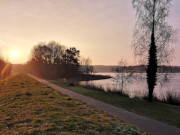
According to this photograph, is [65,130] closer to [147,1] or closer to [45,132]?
[45,132]

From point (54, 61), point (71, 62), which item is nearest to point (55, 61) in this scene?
point (54, 61)

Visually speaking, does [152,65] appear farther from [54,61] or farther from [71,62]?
[54,61]

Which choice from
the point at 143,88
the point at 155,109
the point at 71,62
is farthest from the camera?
the point at 71,62

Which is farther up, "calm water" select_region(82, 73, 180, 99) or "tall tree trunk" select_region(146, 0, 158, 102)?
"tall tree trunk" select_region(146, 0, 158, 102)

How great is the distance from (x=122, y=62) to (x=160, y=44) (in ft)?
26.3

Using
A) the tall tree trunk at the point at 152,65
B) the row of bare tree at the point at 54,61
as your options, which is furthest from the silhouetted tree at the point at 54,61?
the tall tree trunk at the point at 152,65

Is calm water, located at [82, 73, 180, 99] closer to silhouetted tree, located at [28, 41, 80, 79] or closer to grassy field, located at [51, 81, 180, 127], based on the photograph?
grassy field, located at [51, 81, 180, 127]

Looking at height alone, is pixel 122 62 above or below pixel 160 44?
below

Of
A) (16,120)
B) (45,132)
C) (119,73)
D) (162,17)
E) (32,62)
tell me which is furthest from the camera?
(32,62)

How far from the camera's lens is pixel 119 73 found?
18.4m

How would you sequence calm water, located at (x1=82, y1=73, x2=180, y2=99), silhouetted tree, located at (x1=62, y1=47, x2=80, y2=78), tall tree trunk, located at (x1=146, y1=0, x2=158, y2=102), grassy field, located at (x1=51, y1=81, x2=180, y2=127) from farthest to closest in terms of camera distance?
silhouetted tree, located at (x1=62, y1=47, x2=80, y2=78) → calm water, located at (x1=82, y1=73, x2=180, y2=99) → tall tree trunk, located at (x1=146, y1=0, x2=158, y2=102) → grassy field, located at (x1=51, y1=81, x2=180, y2=127)

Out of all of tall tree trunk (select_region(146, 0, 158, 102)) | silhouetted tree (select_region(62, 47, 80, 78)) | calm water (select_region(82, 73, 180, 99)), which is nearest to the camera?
tall tree trunk (select_region(146, 0, 158, 102))

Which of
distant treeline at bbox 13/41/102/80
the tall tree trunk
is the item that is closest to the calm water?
the tall tree trunk

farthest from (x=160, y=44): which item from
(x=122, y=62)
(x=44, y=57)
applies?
(x=44, y=57)
